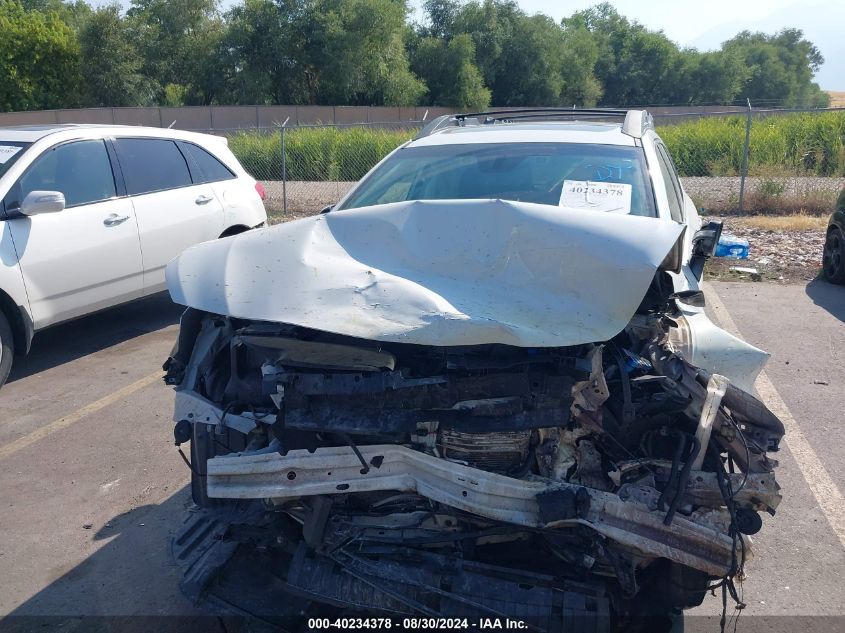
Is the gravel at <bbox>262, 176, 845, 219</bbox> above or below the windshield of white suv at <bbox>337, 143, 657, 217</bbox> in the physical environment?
below

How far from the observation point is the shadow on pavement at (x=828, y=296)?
7559 millimetres

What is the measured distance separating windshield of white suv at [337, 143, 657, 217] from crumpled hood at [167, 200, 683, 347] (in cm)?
71

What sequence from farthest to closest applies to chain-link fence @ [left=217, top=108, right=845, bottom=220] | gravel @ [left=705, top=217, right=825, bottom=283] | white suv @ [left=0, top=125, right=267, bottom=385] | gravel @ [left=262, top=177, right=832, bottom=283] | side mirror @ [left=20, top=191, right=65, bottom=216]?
chain-link fence @ [left=217, top=108, right=845, bottom=220] → gravel @ [left=262, top=177, right=832, bottom=283] → gravel @ [left=705, top=217, right=825, bottom=283] → white suv @ [left=0, top=125, right=267, bottom=385] → side mirror @ [left=20, top=191, right=65, bottom=216]

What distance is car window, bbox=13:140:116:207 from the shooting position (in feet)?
19.2

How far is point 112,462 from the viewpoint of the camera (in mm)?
4547

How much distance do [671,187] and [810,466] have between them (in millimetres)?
1826

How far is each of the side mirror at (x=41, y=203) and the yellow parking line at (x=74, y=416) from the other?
142 centimetres

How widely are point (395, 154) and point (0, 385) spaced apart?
132 inches

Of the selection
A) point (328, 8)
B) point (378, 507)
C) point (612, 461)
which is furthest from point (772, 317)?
point (328, 8)

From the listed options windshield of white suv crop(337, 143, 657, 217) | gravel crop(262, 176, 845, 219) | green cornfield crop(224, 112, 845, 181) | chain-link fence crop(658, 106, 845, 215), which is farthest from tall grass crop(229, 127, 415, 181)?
windshield of white suv crop(337, 143, 657, 217)

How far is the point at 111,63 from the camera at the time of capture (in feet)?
133

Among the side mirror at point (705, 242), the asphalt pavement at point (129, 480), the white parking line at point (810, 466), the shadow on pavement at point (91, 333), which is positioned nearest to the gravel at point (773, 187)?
the asphalt pavement at point (129, 480)

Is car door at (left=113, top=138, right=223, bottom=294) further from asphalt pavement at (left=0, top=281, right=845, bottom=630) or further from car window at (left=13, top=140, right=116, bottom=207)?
asphalt pavement at (left=0, top=281, right=845, bottom=630)

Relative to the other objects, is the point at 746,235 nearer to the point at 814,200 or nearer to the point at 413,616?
the point at 814,200
